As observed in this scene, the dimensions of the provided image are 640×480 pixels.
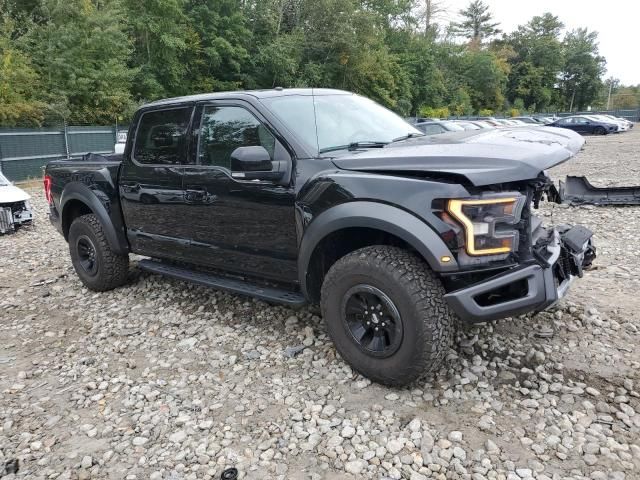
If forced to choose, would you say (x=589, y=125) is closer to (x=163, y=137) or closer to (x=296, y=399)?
(x=163, y=137)

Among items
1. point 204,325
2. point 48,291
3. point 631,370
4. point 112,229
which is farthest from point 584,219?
point 48,291

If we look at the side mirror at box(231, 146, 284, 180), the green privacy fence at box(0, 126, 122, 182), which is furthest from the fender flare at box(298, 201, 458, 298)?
the green privacy fence at box(0, 126, 122, 182)

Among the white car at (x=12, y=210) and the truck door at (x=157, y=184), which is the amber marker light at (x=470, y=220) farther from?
the white car at (x=12, y=210)

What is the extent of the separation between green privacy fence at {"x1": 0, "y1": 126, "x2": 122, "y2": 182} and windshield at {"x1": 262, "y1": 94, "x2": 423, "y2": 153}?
15.2 metres

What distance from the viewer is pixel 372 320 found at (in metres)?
3.20

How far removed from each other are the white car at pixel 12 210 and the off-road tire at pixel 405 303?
301 inches

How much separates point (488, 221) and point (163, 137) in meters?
3.03

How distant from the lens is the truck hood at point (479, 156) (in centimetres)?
275

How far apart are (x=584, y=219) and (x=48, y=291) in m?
7.36

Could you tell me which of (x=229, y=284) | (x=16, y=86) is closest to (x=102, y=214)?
(x=229, y=284)

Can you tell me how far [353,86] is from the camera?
3966cm

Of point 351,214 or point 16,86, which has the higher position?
point 16,86

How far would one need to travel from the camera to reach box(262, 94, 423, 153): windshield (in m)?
3.70

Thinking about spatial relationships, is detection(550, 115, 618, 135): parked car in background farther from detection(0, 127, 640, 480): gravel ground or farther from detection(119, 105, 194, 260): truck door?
detection(119, 105, 194, 260): truck door
